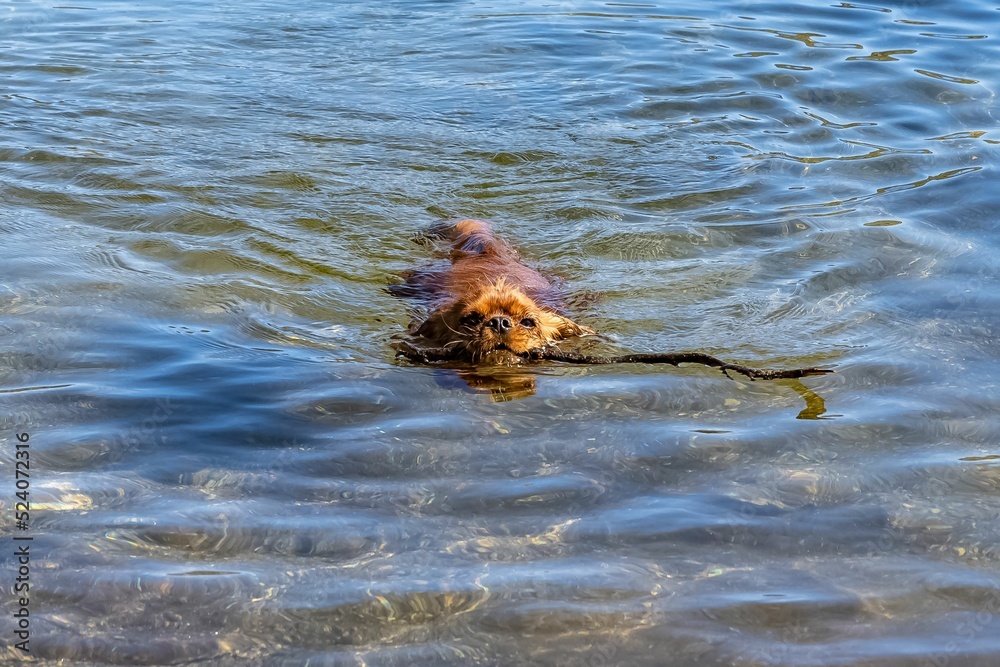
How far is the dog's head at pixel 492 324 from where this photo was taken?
17.5ft

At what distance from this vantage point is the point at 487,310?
5.41 metres

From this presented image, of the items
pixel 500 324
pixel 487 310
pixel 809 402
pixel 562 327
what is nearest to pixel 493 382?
pixel 500 324

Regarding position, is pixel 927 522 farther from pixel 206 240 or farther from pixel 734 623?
pixel 206 240

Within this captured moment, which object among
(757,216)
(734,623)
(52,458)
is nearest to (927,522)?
(734,623)

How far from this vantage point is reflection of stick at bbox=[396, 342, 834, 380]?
4613 millimetres

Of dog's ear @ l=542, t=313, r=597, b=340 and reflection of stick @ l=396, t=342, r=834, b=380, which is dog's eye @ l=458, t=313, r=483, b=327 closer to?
reflection of stick @ l=396, t=342, r=834, b=380

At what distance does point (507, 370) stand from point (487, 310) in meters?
0.30

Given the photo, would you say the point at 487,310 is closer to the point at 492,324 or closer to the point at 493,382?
the point at 492,324

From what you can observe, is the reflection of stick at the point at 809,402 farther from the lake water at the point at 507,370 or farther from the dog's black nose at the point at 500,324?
the dog's black nose at the point at 500,324

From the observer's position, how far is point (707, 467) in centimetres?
433

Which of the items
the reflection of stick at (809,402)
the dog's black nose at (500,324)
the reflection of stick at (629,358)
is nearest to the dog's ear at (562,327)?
the reflection of stick at (629,358)

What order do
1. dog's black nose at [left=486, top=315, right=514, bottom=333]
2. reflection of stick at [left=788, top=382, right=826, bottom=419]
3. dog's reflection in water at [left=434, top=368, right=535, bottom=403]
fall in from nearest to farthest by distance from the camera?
reflection of stick at [left=788, top=382, right=826, bottom=419], dog's reflection in water at [left=434, top=368, right=535, bottom=403], dog's black nose at [left=486, top=315, right=514, bottom=333]

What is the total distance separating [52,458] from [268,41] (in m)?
8.26

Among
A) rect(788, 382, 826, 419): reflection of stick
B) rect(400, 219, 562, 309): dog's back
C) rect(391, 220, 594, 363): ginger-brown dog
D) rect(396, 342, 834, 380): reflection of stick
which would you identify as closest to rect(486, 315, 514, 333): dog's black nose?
rect(391, 220, 594, 363): ginger-brown dog
